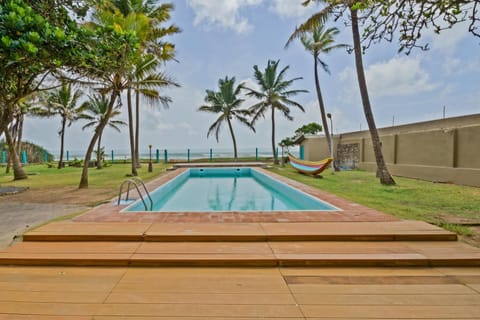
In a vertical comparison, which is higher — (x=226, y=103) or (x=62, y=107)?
(x=226, y=103)

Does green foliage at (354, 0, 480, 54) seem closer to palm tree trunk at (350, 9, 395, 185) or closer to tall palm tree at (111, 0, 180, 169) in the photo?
palm tree trunk at (350, 9, 395, 185)

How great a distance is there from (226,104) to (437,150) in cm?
1322

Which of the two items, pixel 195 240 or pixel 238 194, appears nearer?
pixel 195 240

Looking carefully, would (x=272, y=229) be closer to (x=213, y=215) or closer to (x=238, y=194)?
(x=213, y=215)

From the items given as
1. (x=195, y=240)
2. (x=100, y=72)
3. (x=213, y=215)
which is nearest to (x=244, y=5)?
(x=100, y=72)

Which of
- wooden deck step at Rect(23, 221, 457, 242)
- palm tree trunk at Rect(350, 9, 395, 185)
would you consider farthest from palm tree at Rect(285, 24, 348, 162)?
wooden deck step at Rect(23, 221, 457, 242)

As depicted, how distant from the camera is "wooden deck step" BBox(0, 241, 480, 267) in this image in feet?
9.47

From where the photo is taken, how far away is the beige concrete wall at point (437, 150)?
27.6ft

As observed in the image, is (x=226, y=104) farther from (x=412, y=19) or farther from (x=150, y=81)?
(x=412, y=19)

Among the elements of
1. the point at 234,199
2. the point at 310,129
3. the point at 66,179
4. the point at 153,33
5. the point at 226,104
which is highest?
the point at 153,33

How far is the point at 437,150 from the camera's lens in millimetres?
9664

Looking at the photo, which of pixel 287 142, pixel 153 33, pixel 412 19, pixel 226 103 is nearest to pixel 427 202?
pixel 412 19

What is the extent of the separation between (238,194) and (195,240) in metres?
5.42

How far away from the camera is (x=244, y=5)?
12.3 m
